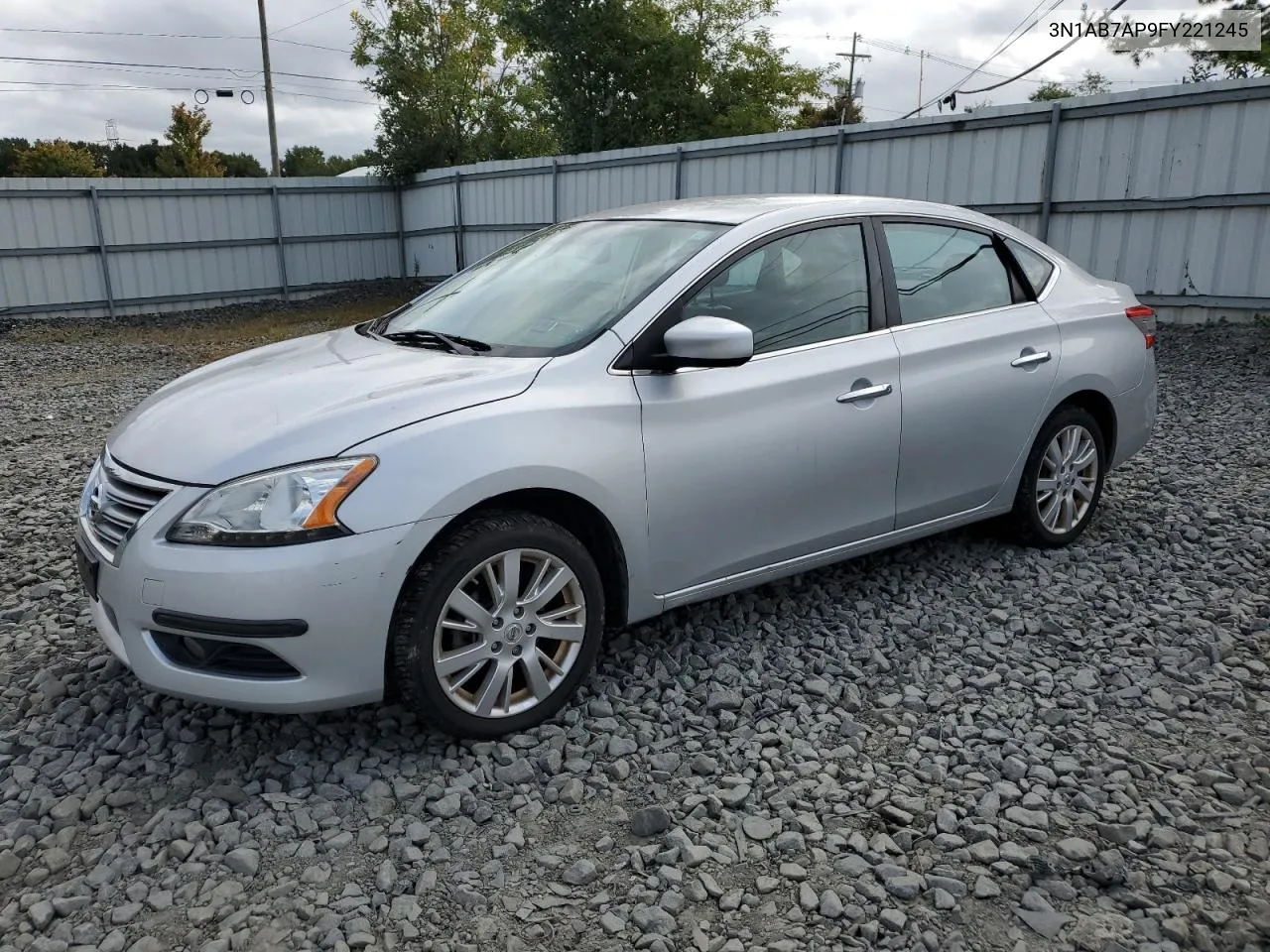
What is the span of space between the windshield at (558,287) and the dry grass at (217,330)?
9585 mm

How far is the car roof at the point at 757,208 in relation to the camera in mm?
3911

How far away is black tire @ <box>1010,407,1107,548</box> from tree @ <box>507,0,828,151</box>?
68.1 ft

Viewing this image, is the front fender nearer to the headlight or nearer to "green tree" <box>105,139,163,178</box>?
the headlight

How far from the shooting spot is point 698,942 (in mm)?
2346

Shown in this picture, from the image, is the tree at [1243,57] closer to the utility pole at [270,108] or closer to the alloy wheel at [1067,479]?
the alloy wheel at [1067,479]

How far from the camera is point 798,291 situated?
380cm

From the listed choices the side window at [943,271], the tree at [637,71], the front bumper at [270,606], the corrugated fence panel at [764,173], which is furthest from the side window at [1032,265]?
the tree at [637,71]

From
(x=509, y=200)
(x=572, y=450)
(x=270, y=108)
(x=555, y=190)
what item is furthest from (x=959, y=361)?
(x=270, y=108)

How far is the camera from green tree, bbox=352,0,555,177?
A: 27500mm

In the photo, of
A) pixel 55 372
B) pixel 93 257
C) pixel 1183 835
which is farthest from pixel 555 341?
pixel 93 257

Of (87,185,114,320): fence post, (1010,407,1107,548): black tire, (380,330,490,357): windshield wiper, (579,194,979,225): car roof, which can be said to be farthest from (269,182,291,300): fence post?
(1010,407,1107,548): black tire

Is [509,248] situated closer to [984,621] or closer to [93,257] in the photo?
[984,621]

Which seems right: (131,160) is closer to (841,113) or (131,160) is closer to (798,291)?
(841,113)

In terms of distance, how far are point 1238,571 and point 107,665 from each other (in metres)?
4.83
